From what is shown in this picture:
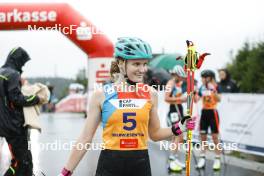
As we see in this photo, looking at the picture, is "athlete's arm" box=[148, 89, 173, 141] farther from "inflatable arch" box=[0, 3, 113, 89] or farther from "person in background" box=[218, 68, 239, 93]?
"inflatable arch" box=[0, 3, 113, 89]

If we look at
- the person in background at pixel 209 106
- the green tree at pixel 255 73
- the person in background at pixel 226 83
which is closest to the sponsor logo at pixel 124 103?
the person in background at pixel 209 106

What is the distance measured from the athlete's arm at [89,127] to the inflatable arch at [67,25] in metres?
12.0

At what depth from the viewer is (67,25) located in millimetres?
17531

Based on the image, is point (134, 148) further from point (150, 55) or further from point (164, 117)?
point (164, 117)

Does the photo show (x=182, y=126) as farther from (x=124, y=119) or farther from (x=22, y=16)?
(x=22, y=16)

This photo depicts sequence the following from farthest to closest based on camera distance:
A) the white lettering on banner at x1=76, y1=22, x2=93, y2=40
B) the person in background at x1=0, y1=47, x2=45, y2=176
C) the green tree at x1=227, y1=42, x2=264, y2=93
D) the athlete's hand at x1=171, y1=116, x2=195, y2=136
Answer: the green tree at x1=227, y1=42, x2=264, y2=93, the white lettering on banner at x1=76, y1=22, x2=93, y2=40, the person in background at x1=0, y1=47, x2=45, y2=176, the athlete's hand at x1=171, y1=116, x2=195, y2=136

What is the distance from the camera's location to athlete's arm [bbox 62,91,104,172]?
4.48 meters

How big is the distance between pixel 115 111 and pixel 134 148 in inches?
11.5

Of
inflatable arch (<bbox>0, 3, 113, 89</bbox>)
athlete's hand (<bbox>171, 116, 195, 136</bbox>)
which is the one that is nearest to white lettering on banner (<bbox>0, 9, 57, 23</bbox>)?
inflatable arch (<bbox>0, 3, 113, 89</bbox>)

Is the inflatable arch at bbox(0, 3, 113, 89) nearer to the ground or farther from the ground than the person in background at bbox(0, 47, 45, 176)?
farther from the ground

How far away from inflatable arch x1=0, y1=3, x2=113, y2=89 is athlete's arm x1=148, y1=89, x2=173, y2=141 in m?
11.9

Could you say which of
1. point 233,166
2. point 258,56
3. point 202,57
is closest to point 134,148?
point 202,57

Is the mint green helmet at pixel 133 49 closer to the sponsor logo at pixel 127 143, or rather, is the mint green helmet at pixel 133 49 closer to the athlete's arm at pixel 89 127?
the athlete's arm at pixel 89 127

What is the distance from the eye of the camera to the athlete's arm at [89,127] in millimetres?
4480
